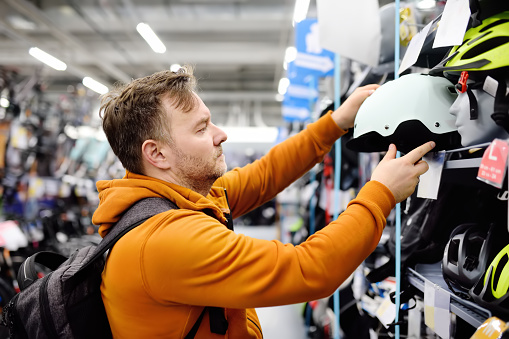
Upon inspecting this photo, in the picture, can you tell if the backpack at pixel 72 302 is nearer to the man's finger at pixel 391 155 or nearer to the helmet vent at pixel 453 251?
the man's finger at pixel 391 155

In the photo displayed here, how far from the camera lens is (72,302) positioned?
109cm

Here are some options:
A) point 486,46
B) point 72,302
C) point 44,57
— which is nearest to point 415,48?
point 486,46

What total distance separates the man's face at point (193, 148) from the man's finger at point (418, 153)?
599 mm

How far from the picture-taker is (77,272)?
3.56 feet

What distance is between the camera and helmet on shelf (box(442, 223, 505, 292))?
1.06m

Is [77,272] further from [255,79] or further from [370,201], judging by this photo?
[255,79]

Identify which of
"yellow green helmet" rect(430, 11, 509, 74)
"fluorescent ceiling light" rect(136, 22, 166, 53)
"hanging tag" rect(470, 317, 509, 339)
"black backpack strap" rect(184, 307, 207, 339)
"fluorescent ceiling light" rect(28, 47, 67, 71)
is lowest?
"black backpack strap" rect(184, 307, 207, 339)

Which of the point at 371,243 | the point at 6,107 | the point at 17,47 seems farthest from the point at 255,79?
the point at 371,243

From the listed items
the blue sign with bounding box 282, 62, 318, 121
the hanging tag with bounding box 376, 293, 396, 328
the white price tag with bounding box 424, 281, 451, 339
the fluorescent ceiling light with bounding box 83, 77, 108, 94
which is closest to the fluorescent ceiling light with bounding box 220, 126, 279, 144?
the fluorescent ceiling light with bounding box 83, 77, 108, 94

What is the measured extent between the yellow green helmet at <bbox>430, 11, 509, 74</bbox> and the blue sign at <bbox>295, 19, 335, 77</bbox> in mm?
1975

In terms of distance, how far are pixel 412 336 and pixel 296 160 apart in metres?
0.86

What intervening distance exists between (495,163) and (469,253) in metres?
0.49

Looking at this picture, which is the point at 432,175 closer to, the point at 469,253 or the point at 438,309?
the point at 469,253

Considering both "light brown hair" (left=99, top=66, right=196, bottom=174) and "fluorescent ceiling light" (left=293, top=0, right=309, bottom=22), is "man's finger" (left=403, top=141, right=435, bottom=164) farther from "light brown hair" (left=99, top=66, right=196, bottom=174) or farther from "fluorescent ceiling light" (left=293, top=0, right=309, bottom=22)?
"fluorescent ceiling light" (left=293, top=0, right=309, bottom=22)
